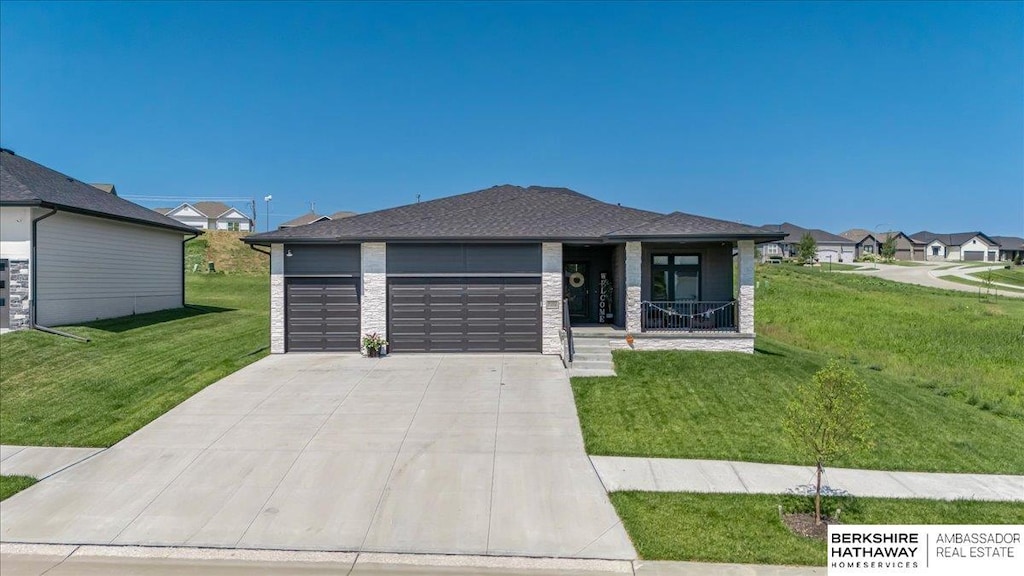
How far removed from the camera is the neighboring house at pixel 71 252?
1439 centimetres

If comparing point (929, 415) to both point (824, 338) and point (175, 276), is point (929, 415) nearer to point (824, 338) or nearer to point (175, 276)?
point (824, 338)

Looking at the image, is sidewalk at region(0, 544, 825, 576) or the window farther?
the window

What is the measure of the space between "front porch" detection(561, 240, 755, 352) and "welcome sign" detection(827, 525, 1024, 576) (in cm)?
793

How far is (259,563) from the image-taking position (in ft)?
17.9

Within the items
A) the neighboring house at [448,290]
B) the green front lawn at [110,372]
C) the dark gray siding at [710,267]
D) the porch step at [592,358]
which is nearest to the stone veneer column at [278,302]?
the neighboring house at [448,290]

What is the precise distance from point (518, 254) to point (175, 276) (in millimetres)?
15592

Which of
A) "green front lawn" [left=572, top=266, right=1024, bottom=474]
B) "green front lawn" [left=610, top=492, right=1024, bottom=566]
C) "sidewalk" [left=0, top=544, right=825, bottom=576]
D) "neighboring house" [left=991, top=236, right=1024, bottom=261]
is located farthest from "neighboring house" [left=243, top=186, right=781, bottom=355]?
"neighboring house" [left=991, top=236, right=1024, bottom=261]

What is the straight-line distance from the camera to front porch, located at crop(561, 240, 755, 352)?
14.0 meters

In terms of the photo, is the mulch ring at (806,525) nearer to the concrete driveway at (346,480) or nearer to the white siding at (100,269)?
the concrete driveway at (346,480)

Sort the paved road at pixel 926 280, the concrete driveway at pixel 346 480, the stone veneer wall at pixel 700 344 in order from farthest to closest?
the paved road at pixel 926 280
the stone veneer wall at pixel 700 344
the concrete driveway at pixel 346 480

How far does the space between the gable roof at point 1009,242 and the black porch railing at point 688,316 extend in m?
102

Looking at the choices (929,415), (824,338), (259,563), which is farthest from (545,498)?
(824,338)

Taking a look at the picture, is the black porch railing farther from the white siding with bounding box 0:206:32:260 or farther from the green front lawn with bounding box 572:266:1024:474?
the white siding with bounding box 0:206:32:260

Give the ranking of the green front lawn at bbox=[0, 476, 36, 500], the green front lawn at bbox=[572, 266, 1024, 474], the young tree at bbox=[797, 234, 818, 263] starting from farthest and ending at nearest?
the young tree at bbox=[797, 234, 818, 263] < the green front lawn at bbox=[572, 266, 1024, 474] < the green front lawn at bbox=[0, 476, 36, 500]
